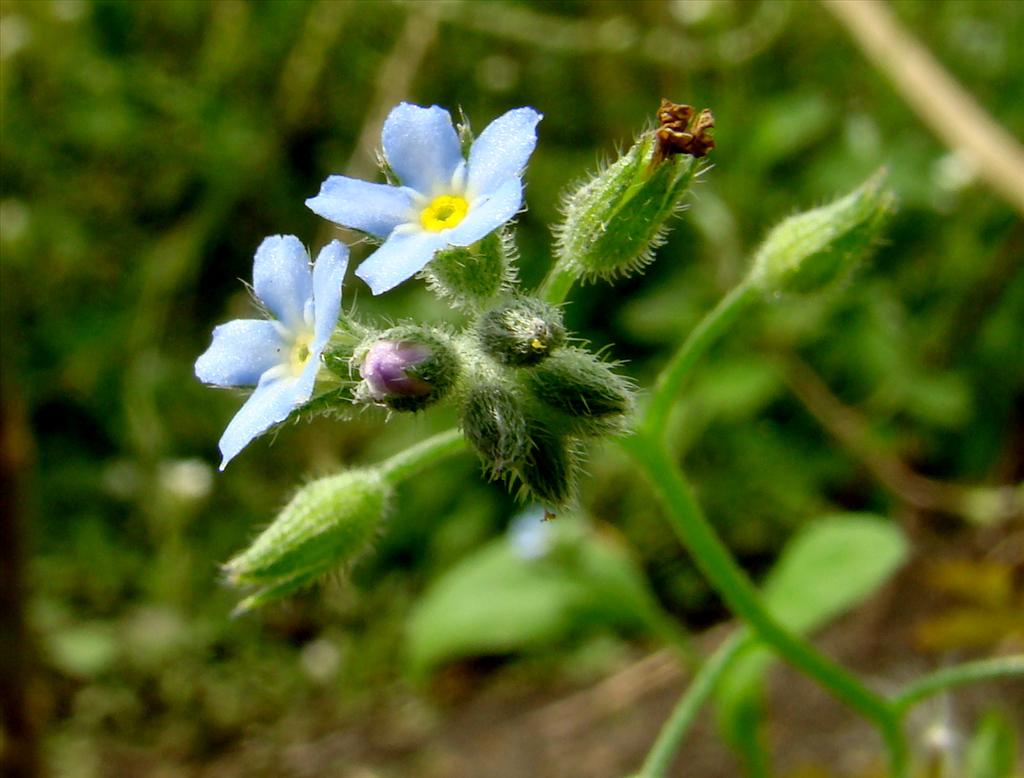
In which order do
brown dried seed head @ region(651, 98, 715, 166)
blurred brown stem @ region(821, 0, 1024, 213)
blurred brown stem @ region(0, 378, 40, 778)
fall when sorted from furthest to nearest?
blurred brown stem @ region(0, 378, 40, 778) < blurred brown stem @ region(821, 0, 1024, 213) < brown dried seed head @ region(651, 98, 715, 166)

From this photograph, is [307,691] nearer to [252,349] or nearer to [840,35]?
[252,349]

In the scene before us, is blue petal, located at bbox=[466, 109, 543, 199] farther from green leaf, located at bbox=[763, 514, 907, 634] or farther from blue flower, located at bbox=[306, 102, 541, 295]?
green leaf, located at bbox=[763, 514, 907, 634]

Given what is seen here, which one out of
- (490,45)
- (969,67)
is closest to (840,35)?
(969,67)

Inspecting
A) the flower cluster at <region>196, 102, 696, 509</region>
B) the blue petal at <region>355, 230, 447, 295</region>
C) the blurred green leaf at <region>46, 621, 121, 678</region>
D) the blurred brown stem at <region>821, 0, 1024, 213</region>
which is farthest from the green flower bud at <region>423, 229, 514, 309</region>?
the blurred green leaf at <region>46, 621, 121, 678</region>

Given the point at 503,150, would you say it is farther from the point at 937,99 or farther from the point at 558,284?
the point at 937,99

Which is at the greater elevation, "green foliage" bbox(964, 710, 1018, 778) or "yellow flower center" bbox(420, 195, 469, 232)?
"yellow flower center" bbox(420, 195, 469, 232)

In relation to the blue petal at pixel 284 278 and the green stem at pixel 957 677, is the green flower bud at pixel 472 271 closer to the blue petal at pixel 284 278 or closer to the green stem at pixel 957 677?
the blue petal at pixel 284 278

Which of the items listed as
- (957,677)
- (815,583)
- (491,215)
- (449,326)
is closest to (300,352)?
(449,326)

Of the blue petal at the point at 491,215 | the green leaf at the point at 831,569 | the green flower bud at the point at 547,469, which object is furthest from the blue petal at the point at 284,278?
the green leaf at the point at 831,569
